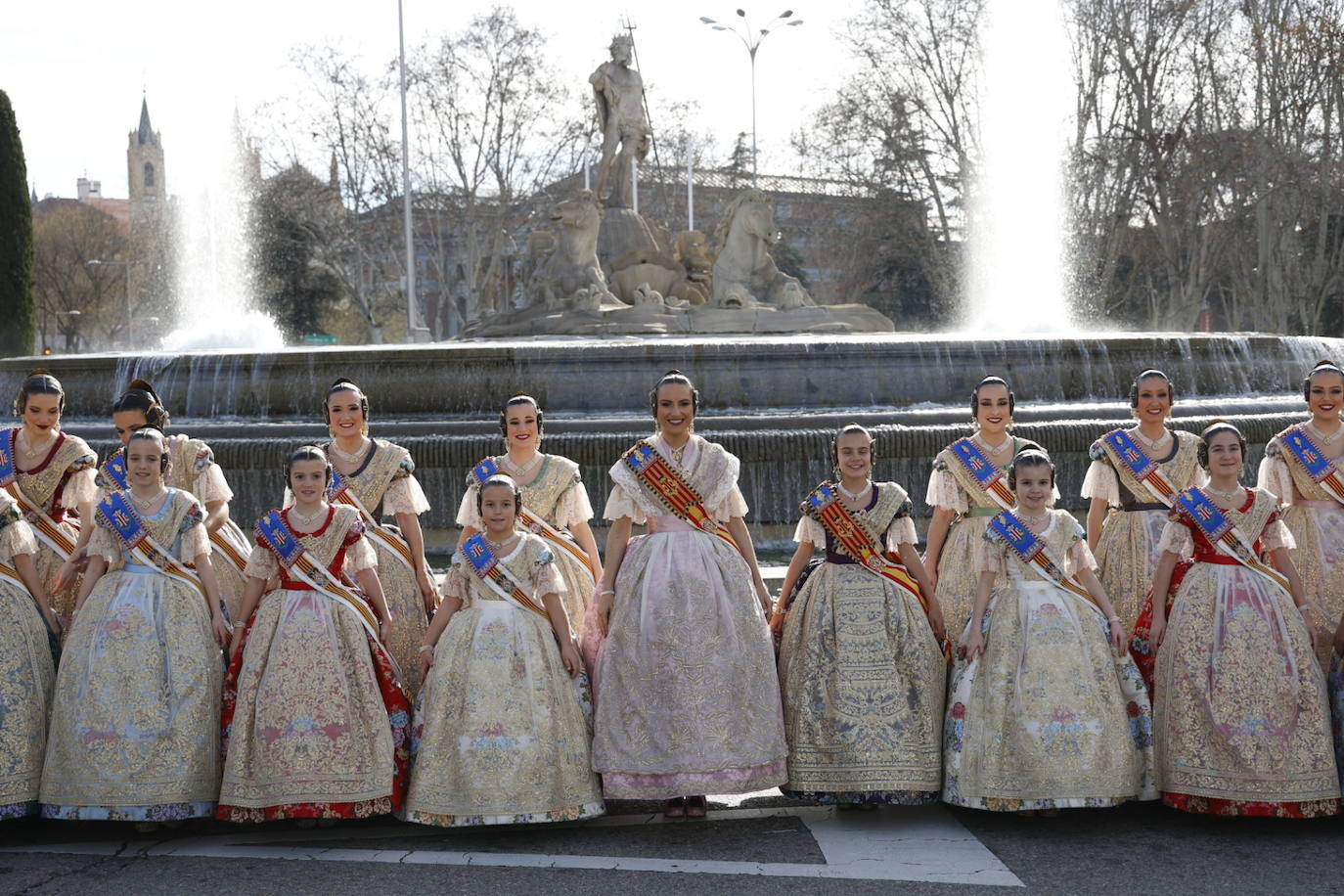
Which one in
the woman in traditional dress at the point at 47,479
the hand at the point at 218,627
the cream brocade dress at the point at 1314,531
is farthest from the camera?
the woman in traditional dress at the point at 47,479

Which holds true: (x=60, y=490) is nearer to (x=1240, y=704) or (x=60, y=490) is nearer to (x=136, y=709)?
(x=136, y=709)

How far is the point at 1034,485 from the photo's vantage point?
5387 millimetres

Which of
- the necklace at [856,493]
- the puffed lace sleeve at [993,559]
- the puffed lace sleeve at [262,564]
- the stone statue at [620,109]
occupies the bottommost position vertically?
the puffed lace sleeve at [993,559]

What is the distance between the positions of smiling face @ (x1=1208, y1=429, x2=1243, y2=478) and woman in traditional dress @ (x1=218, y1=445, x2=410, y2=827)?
3133mm

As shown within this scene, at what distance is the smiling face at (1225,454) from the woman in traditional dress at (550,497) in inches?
96.5

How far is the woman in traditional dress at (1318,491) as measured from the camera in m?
5.66

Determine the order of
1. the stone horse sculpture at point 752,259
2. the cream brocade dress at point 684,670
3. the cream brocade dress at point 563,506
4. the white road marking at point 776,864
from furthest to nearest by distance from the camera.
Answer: the stone horse sculpture at point 752,259
the cream brocade dress at point 563,506
the cream brocade dress at point 684,670
the white road marking at point 776,864

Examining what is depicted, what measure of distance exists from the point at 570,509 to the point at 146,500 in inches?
66.7

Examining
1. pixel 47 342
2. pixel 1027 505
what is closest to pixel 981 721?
pixel 1027 505

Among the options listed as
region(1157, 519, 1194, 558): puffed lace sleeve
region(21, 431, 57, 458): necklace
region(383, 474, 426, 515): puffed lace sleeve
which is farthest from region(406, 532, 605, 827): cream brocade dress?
region(1157, 519, 1194, 558): puffed lace sleeve

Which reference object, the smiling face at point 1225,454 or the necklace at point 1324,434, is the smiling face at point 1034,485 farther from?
the necklace at point 1324,434

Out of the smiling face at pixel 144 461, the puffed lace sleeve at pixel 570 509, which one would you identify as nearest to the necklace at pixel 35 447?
the smiling face at pixel 144 461

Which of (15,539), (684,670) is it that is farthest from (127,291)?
(684,670)

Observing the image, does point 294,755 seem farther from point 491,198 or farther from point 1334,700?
point 491,198
